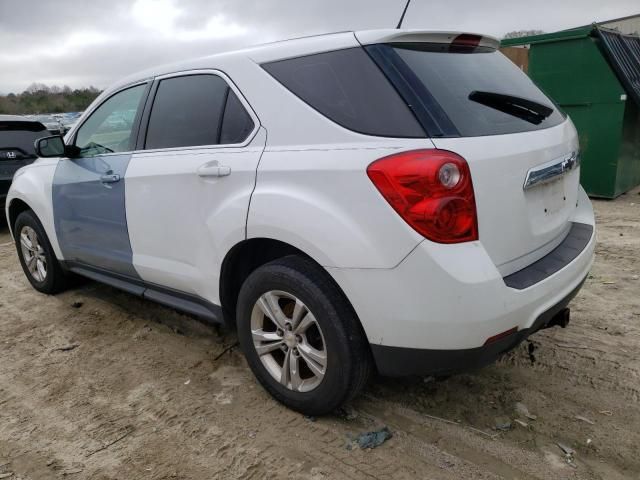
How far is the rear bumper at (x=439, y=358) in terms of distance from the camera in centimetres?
209

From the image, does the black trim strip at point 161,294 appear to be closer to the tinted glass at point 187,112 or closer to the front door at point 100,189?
the front door at point 100,189

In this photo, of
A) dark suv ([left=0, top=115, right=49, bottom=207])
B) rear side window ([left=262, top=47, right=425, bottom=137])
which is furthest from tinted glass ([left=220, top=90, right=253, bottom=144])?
dark suv ([left=0, top=115, right=49, bottom=207])

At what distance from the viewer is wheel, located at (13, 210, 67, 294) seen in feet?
14.3

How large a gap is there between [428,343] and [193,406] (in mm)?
1377

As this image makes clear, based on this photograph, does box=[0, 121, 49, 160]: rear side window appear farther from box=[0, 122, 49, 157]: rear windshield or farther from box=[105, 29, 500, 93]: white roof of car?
box=[105, 29, 500, 93]: white roof of car

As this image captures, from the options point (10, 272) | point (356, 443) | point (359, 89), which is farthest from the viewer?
point (10, 272)

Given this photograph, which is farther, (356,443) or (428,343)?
(356,443)

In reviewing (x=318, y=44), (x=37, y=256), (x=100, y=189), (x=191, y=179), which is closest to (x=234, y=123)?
(x=191, y=179)

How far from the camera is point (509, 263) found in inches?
85.1

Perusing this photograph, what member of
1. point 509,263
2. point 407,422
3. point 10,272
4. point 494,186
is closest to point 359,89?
point 494,186

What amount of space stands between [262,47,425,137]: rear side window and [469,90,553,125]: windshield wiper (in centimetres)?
40

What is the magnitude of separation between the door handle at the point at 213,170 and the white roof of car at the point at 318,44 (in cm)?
53

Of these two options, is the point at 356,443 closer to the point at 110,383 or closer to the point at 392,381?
the point at 392,381

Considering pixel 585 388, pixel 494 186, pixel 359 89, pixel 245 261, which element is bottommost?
pixel 585 388
